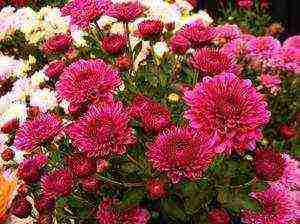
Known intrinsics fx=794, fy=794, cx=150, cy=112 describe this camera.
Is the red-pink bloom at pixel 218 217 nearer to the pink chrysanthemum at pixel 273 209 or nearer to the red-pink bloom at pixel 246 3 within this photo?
the pink chrysanthemum at pixel 273 209

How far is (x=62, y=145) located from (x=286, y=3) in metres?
4.06

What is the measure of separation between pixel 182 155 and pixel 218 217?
0.69 feet

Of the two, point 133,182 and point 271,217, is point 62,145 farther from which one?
point 271,217

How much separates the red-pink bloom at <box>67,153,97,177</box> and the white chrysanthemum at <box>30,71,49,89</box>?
81cm

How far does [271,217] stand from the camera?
1848 millimetres

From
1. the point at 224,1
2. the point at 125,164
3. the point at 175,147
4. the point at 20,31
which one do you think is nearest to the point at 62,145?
the point at 125,164

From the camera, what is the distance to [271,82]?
2600mm

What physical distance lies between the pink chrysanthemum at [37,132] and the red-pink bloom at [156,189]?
0.87 feet

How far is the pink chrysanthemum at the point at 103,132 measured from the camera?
1.70m

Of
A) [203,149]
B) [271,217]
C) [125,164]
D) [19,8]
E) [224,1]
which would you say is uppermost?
[203,149]

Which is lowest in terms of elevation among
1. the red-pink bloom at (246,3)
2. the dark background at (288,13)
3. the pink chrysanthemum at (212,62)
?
the dark background at (288,13)

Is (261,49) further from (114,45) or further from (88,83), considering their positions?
(88,83)

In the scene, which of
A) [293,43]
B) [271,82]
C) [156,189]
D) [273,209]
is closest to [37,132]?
[156,189]

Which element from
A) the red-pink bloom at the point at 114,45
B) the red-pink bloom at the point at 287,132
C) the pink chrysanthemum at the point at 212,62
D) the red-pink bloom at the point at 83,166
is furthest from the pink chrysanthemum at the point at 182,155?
the red-pink bloom at the point at 287,132
